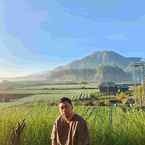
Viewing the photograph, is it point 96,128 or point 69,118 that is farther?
point 96,128

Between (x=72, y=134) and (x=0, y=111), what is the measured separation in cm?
641

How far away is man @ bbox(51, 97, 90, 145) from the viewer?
532 cm

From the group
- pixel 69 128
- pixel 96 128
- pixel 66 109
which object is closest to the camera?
pixel 66 109

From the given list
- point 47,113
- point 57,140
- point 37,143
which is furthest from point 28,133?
point 57,140

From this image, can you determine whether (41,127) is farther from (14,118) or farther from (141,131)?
(141,131)

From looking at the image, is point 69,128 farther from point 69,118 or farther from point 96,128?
point 96,128

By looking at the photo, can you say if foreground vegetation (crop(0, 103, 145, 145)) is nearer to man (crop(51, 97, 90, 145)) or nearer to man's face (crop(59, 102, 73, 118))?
man (crop(51, 97, 90, 145))

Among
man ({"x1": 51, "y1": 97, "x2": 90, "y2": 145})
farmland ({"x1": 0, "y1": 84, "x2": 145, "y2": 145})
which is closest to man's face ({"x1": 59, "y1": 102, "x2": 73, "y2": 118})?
man ({"x1": 51, "y1": 97, "x2": 90, "y2": 145})

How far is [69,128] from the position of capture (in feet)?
17.8

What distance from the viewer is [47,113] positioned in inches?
417

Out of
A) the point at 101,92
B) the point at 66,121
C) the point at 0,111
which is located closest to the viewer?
the point at 66,121

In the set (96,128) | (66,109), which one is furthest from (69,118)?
(96,128)

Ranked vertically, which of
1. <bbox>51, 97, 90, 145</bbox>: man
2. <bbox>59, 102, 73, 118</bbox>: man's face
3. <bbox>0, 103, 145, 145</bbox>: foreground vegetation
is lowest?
<bbox>0, 103, 145, 145</bbox>: foreground vegetation

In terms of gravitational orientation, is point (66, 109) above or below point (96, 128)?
above
